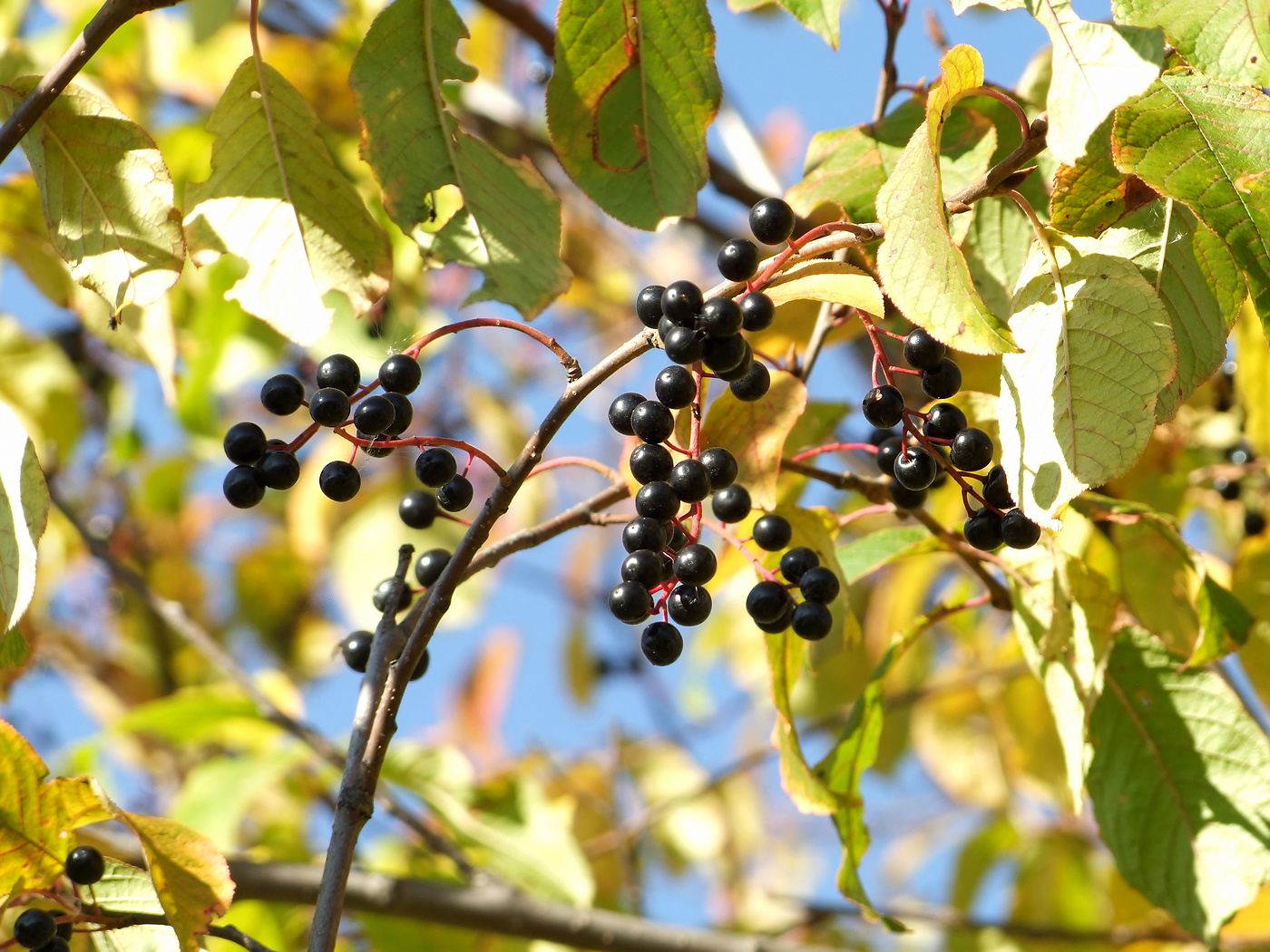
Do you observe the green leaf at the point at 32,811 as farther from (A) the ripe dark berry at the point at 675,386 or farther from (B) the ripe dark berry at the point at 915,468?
(B) the ripe dark berry at the point at 915,468

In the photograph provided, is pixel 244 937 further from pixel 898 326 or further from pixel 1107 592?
pixel 898 326

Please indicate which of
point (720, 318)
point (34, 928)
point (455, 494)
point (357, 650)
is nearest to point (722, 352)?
point (720, 318)

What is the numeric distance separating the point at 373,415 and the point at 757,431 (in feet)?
1.20

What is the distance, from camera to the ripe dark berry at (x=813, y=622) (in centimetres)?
109

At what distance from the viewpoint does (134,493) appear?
12.6ft

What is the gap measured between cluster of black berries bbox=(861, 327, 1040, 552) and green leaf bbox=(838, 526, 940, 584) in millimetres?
391

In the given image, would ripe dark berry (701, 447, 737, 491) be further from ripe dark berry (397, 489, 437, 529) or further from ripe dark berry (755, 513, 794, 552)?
ripe dark berry (397, 489, 437, 529)

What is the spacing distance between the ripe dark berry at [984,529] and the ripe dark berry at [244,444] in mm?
669

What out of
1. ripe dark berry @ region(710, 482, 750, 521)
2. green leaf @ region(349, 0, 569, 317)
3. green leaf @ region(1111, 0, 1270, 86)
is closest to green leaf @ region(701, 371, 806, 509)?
ripe dark berry @ region(710, 482, 750, 521)

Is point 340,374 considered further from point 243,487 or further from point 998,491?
point 998,491

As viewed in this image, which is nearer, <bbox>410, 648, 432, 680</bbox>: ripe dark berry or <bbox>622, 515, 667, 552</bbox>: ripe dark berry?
<bbox>622, 515, 667, 552</bbox>: ripe dark berry

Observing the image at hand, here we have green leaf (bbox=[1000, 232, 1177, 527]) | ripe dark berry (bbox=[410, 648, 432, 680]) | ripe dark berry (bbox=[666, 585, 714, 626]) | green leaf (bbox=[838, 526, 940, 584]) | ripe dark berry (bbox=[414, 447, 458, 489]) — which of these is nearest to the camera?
green leaf (bbox=[1000, 232, 1177, 527])

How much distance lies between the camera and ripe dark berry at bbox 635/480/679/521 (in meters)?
1.00

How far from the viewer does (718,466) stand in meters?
1.04
